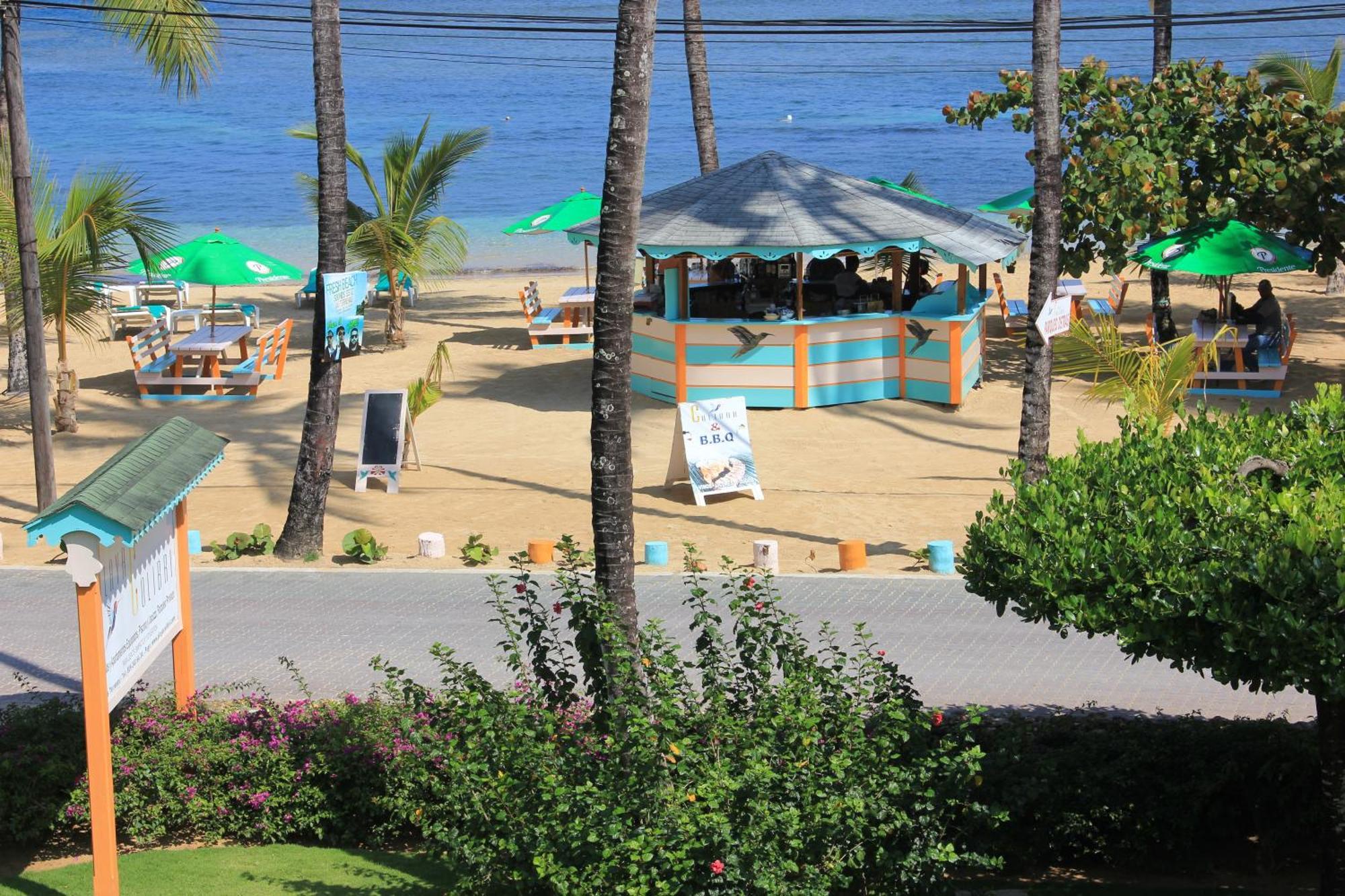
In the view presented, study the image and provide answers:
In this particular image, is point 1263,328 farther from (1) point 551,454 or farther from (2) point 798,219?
(1) point 551,454

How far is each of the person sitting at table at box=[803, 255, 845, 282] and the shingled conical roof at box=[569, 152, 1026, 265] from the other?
124 centimetres

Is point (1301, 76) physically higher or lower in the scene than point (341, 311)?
higher

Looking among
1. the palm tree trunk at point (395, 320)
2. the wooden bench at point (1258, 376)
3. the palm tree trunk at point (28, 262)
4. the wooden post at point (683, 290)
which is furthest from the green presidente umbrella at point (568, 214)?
the palm tree trunk at point (28, 262)

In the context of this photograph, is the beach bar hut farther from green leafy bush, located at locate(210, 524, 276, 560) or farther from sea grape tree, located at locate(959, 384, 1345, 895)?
sea grape tree, located at locate(959, 384, 1345, 895)

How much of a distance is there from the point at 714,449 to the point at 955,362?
523cm

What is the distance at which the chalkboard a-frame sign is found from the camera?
15195 millimetres

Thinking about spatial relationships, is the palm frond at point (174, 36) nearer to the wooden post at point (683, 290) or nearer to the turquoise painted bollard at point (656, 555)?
the turquoise painted bollard at point (656, 555)

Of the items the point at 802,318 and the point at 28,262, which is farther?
the point at 802,318

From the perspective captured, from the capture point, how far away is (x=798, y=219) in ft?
61.0

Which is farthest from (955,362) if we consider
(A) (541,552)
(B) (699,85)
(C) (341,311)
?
(C) (341,311)

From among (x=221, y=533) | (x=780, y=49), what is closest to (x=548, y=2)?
(x=780, y=49)

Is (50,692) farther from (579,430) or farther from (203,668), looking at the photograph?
(579,430)

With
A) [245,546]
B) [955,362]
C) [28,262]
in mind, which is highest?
[28,262]

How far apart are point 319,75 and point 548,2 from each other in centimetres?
10448
